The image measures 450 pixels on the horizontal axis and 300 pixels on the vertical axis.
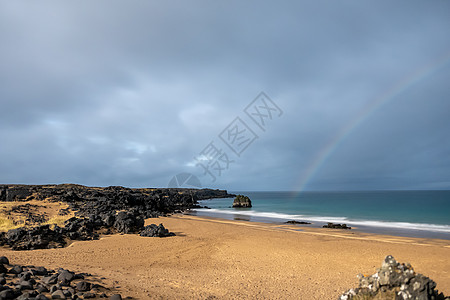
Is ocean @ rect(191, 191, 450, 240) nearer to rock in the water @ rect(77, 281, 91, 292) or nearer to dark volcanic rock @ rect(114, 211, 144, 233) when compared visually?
dark volcanic rock @ rect(114, 211, 144, 233)

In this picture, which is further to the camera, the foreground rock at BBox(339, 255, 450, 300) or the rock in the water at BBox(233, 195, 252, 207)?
the rock in the water at BBox(233, 195, 252, 207)

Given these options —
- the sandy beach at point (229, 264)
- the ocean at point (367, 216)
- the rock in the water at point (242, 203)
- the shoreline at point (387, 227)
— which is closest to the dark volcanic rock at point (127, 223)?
the sandy beach at point (229, 264)

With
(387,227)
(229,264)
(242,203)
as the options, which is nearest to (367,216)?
(387,227)

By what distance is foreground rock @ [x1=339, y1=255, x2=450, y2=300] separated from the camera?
4.51m

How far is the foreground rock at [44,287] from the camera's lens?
16.1ft

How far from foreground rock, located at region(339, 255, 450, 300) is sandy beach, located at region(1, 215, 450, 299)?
3440 mm

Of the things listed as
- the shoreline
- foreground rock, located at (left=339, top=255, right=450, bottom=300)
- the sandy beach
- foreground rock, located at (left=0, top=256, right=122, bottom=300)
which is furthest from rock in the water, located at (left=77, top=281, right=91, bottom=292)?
the shoreline

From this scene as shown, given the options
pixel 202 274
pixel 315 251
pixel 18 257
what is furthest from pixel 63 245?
pixel 315 251

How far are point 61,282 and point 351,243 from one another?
16.8 metres

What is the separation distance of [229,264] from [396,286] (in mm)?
7986

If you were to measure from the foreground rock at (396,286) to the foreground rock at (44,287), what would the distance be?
5161 mm

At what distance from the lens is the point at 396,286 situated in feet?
15.5

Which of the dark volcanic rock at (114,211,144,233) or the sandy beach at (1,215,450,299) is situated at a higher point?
the dark volcanic rock at (114,211,144,233)

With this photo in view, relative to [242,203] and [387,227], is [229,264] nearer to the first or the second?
[387,227]
